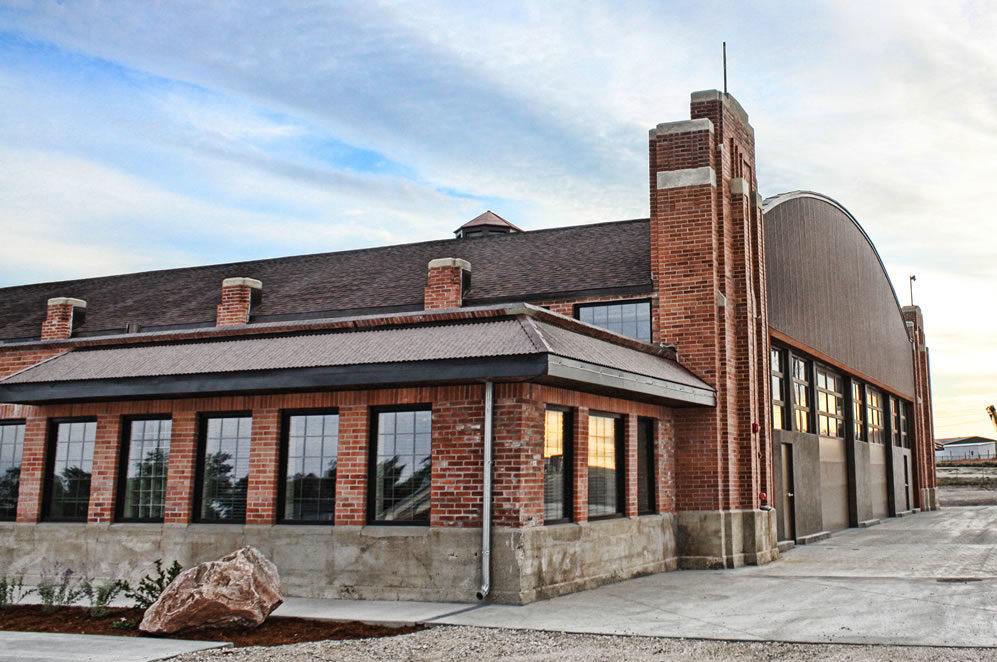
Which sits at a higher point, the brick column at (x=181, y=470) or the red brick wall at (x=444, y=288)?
the red brick wall at (x=444, y=288)

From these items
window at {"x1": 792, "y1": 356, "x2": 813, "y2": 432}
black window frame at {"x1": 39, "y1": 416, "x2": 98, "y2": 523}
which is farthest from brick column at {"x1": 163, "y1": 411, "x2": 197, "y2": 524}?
window at {"x1": 792, "y1": 356, "x2": 813, "y2": 432}

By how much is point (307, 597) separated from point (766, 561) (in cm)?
912

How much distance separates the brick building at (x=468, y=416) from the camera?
12.0 metres

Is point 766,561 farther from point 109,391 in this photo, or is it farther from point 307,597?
point 109,391

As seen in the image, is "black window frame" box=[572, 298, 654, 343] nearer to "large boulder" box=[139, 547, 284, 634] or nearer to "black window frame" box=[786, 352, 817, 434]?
"black window frame" box=[786, 352, 817, 434]

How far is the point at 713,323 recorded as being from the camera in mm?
16719

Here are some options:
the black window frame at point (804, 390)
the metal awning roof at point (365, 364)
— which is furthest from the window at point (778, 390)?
the metal awning roof at point (365, 364)

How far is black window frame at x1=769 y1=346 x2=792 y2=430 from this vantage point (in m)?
20.2

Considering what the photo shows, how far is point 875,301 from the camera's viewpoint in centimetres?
3080

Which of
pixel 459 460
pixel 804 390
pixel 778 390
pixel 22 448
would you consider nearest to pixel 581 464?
pixel 459 460

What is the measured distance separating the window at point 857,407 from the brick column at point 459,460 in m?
19.9

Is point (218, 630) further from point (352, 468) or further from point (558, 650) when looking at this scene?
point (558, 650)

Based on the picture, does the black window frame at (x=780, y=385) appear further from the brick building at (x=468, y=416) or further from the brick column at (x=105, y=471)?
the brick column at (x=105, y=471)

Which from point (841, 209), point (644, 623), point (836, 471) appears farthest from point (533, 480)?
point (841, 209)
